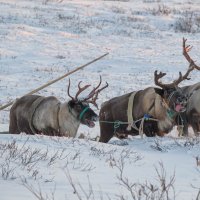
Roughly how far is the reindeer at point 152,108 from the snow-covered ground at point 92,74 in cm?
90

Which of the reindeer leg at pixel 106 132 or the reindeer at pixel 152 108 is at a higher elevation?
the reindeer at pixel 152 108

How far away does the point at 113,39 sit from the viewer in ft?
65.0

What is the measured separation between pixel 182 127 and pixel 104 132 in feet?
4.75

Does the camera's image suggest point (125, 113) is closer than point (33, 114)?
No

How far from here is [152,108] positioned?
8516 mm

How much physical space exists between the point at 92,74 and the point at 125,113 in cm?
636

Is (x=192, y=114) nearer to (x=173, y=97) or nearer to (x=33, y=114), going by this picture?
(x=173, y=97)

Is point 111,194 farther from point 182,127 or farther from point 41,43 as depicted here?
point 41,43

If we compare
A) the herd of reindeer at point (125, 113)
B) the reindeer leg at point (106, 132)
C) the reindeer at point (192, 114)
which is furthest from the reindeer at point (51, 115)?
the reindeer at point (192, 114)

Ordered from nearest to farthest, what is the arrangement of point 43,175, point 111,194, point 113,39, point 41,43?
point 111,194 → point 43,175 → point 41,43 → point 113,39

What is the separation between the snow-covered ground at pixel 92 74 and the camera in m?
3.70

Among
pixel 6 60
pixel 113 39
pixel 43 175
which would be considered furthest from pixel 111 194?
pixel 113 39

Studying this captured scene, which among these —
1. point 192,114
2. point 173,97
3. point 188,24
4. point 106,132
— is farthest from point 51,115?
point 188,24

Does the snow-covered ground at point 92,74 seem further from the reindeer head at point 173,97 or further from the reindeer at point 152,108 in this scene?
the reindeer head at point 173,97
